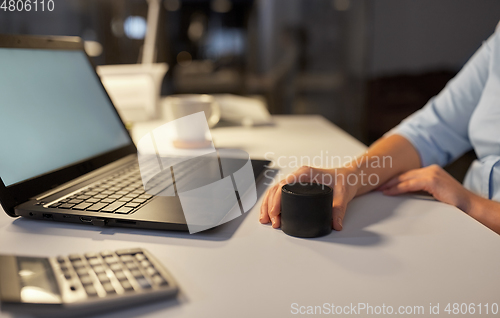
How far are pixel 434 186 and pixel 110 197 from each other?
1.69 feet

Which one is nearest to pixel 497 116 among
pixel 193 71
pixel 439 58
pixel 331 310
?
pixel 331 310

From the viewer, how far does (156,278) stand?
0.35 metres

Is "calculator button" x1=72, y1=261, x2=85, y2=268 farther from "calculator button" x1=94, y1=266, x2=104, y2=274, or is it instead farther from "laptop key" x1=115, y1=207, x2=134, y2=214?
"laptop key" x1=115, y1=207, x2=134, y2=214

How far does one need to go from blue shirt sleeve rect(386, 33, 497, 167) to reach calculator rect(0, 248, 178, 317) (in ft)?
2.18

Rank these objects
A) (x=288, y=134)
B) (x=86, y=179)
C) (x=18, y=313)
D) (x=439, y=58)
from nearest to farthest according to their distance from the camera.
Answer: (x=18, y=313), (x=86, y=179), (x=288, y=134), (x=439, y=58)

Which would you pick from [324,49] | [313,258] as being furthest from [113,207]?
[324,49]

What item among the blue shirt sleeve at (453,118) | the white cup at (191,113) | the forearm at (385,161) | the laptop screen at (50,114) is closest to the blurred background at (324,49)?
the white cup at (191,113)

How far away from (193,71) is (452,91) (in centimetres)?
336

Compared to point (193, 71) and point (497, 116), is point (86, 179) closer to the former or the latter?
point (497, 116)

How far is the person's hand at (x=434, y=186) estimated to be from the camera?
62cm

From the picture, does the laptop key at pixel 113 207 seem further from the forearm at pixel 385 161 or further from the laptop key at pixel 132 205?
the forearm at pixel 385 161

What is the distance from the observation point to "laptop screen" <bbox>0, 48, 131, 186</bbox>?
0.56 meters

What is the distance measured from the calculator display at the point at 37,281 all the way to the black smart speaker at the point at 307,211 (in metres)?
0.27

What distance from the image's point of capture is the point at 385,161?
0.73 metres
